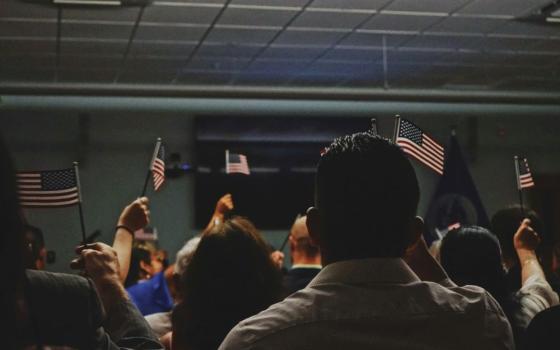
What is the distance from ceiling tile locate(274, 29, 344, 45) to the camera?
307 inches

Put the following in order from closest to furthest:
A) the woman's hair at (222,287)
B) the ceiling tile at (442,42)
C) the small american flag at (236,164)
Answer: the woman's hair at (222,287)
the small american flag at (236,164)
the ceiling tile at (442,42)

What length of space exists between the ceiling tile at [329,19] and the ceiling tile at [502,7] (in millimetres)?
864

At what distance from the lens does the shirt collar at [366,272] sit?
1.40 meters

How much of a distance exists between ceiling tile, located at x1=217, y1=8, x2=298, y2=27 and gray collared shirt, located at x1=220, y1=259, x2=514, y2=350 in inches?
227

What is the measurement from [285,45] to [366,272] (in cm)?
702

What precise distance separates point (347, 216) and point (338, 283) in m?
0.11

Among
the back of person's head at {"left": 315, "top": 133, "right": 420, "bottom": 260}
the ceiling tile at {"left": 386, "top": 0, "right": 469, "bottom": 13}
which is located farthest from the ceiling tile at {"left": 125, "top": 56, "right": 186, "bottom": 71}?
the back of person's head at {"left": 315, "top": 133, "right": 420, "bottom": 260}

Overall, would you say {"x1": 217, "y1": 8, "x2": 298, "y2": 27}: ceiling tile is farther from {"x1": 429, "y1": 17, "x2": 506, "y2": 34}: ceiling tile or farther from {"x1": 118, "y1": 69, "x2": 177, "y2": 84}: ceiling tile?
{"x1": 118, "y1": 69, "x2": 177, "y2": 84}: ceiling tile

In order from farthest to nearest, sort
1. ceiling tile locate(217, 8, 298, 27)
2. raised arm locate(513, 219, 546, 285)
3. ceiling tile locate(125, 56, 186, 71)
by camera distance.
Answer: ceiling tile locate(125, 56, 186, 71), ceiling tile locate(217, 8, 298, 27), raised arm locate(513, 219, 546, 285)

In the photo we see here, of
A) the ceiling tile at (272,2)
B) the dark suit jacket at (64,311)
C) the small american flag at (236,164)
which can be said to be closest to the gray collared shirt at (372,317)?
the dark suit jacket at (64,311)

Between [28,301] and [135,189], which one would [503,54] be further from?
[28,301]

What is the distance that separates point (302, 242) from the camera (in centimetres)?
385

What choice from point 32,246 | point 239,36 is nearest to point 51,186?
point 32,246

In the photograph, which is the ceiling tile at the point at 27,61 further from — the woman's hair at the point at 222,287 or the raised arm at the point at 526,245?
the woman's hair at the point at 222,287
